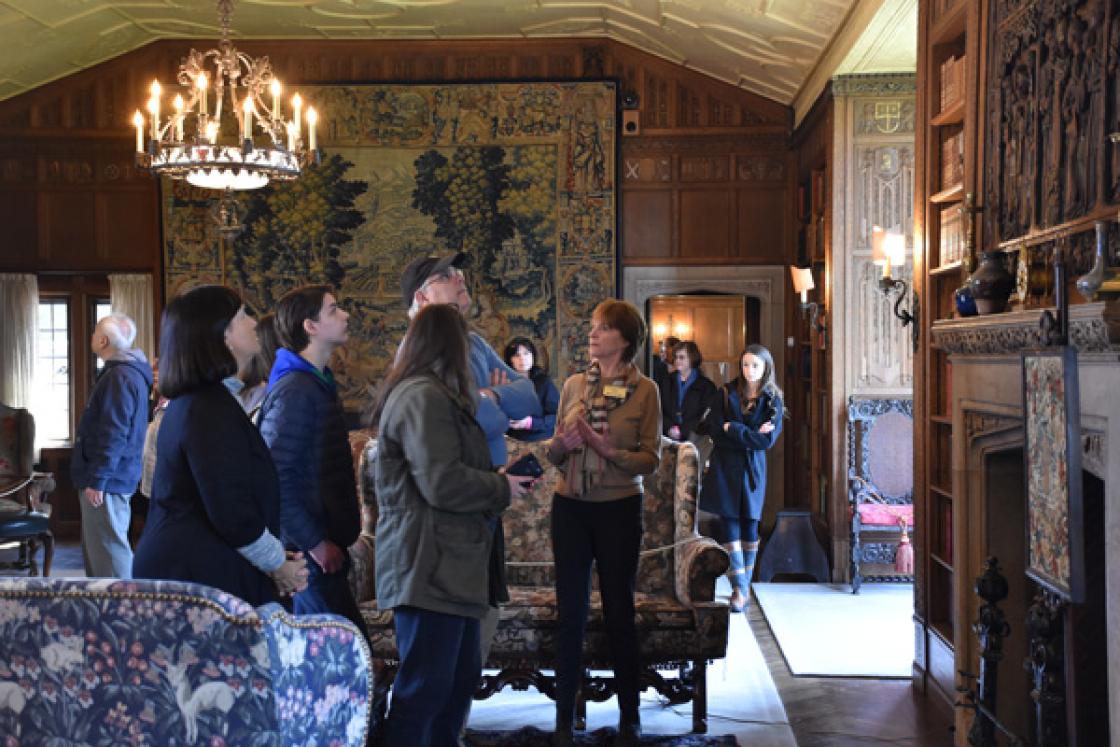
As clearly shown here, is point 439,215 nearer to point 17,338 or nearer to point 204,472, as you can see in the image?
point 17,338

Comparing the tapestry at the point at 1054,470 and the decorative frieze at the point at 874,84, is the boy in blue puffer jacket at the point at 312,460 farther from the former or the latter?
the decorative frieze at the point at 874,84

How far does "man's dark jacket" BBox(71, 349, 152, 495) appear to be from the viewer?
5.97 m

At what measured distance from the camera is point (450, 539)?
3271 mm

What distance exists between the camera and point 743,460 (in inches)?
285

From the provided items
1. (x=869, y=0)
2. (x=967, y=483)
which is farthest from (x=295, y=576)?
(x=869, y=0)

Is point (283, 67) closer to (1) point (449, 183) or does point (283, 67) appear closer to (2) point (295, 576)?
(1) point (449, 183)

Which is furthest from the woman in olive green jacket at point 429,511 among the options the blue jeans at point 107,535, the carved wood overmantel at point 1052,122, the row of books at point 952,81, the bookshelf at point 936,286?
the blue jeans at point 107,535

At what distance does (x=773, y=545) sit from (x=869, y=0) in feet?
12.0

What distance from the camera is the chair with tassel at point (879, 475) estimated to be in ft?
25.5

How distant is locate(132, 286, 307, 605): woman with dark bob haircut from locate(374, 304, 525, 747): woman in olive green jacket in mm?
427

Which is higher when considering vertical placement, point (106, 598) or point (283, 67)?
point (283, 67)

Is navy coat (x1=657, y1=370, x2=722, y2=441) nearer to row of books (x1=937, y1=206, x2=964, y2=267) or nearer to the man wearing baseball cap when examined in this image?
row of books (x1=937, y1=206, x2=964, y2=267)

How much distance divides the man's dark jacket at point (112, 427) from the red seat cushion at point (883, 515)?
4616 millimetres

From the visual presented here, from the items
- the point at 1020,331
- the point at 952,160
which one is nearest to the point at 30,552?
the point at 952,160
